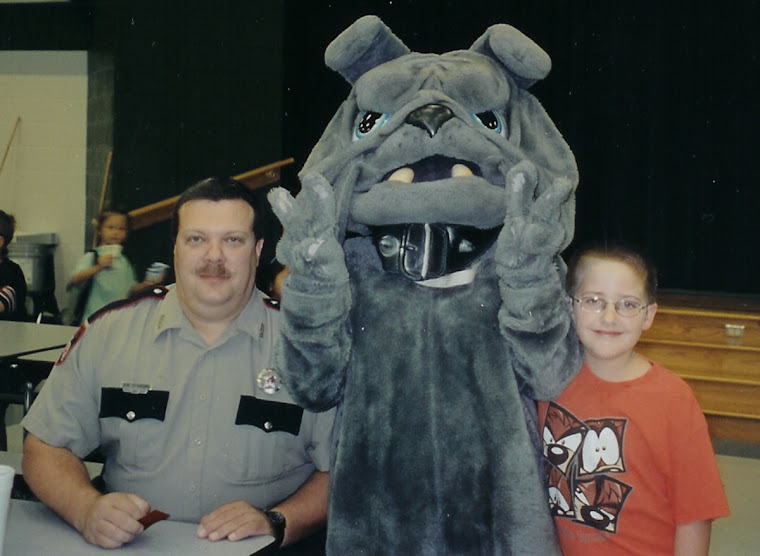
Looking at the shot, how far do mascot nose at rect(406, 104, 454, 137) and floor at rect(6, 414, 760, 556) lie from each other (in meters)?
2.54

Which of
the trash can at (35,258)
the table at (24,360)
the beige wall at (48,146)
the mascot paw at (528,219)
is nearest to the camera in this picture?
the mascot paw at (528,219)

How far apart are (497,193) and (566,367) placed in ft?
1.07

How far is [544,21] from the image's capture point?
6.88 m

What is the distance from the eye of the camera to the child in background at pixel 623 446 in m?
1.41

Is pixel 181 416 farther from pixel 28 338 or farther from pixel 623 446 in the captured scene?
pixel 28 338

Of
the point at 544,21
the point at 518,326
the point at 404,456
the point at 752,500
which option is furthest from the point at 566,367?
the point at 544,21

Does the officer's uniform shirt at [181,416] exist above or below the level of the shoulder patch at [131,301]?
below

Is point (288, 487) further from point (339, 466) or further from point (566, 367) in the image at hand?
point (566, 367)

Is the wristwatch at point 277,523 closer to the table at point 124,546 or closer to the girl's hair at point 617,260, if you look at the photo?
the table at point 124,546

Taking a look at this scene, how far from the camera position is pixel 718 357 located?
5121mm

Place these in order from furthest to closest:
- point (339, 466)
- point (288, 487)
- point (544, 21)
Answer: point (544, 21), point (288, 487), point (339, 466)

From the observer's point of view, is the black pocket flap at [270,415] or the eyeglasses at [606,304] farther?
the black pocket flap at [270,415]

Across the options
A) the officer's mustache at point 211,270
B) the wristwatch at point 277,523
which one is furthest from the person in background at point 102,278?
the wristwatch at point 277,523

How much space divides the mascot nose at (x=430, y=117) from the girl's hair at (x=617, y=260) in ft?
1.30
